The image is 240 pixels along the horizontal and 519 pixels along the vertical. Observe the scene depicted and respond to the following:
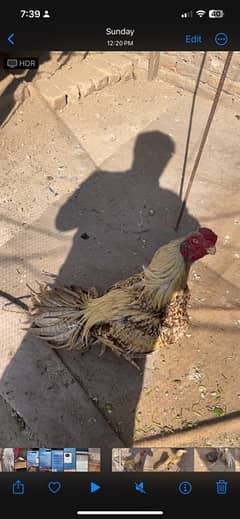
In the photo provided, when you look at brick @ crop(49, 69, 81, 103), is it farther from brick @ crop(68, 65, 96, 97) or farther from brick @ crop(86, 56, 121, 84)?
brick @ crop(86, 56, 121, 84)

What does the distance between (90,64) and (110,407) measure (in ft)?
15.8

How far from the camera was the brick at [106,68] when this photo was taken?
23.3ft

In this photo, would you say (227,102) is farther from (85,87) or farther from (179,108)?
(85,87)

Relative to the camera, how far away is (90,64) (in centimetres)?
719

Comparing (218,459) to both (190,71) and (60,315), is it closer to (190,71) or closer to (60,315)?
(60,315)

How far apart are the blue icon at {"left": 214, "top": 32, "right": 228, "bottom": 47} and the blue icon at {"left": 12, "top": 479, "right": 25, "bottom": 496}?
2698mm

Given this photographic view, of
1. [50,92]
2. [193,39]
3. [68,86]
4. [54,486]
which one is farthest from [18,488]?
[68,86]

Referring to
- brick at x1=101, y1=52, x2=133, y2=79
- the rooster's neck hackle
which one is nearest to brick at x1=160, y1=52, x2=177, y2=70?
brick at x1=101, y1=52, x2=133, y2=79

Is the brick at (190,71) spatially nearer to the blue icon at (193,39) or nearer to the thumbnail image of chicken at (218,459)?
the blue icon at (193,39)

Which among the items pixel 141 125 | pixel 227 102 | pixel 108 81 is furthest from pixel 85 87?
pixel 227 102

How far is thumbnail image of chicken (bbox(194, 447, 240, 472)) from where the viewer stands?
354 centimetres

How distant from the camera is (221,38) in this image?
10.3 ft

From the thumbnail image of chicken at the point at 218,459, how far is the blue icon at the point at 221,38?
2668 mm

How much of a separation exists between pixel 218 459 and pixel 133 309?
128 cm
